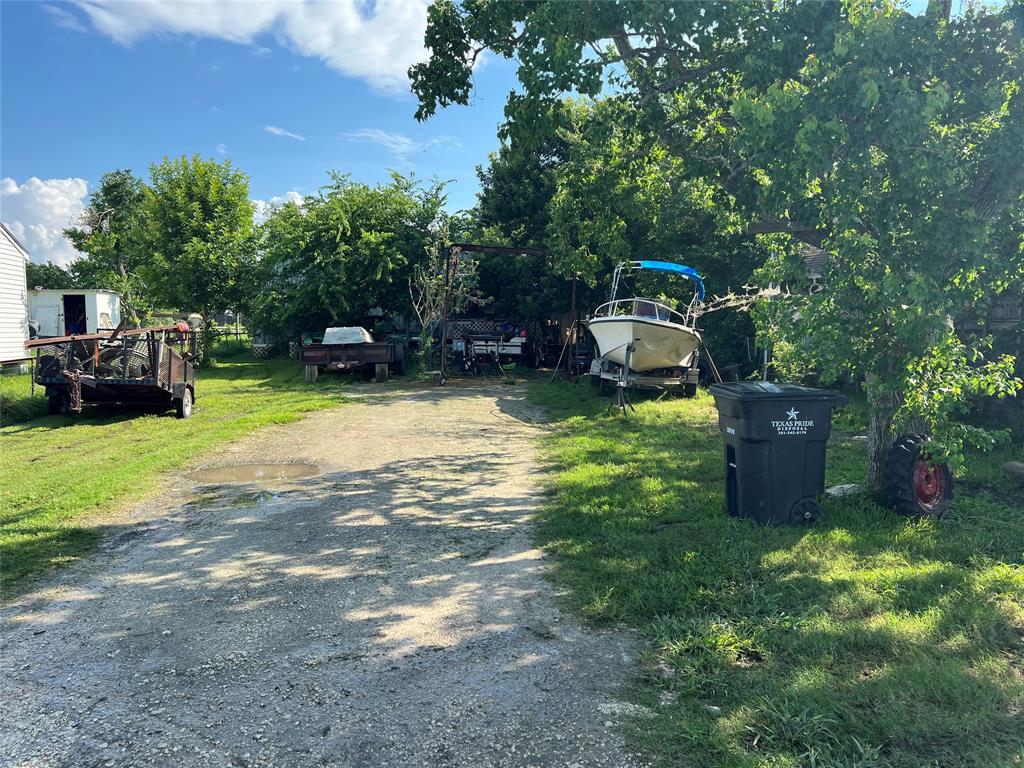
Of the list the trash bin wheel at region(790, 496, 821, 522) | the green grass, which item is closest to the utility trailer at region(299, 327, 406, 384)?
the green grass

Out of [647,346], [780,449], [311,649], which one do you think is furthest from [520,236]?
[311,649]

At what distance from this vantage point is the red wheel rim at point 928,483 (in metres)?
5.54

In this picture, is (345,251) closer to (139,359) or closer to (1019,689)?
(139,359)

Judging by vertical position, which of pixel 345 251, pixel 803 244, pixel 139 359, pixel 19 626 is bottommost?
pixel 19 626

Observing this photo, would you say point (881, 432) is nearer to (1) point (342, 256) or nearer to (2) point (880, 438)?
(2) point (880, 438)

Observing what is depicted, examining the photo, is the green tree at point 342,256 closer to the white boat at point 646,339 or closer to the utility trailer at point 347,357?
the utility trailer at point 347,357

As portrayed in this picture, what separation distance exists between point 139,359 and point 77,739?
32.6 feet

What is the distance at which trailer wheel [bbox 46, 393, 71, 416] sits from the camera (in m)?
11.8

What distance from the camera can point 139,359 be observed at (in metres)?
11.3

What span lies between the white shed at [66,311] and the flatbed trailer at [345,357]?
13388 mm

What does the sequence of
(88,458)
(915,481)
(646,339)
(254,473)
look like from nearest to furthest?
(915,481), (254,473), (88,458), (646,339)

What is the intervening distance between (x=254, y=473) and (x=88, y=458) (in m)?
2.59

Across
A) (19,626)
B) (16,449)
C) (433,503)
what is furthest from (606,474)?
(16,449)

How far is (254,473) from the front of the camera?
777cm
